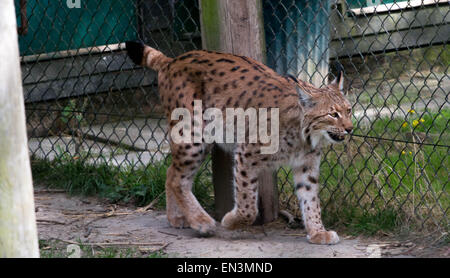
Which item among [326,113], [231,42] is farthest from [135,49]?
[326,113]

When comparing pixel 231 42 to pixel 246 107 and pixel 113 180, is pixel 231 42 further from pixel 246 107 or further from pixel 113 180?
pixel 113 180

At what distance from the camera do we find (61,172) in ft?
18.3

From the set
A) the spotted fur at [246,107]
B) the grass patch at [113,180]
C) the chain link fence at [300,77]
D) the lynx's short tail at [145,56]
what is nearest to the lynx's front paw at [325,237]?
the spotted fur at [246,107]

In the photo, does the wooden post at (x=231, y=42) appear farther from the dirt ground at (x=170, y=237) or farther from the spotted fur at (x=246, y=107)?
the dirt ground at (x=170, y=237)

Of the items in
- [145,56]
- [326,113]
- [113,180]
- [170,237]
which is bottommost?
[170,237]

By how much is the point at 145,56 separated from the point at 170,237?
1261mm

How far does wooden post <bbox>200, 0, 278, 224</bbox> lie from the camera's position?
438 centimetres

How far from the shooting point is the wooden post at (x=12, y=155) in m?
2.48

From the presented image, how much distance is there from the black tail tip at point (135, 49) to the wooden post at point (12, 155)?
2323 mm

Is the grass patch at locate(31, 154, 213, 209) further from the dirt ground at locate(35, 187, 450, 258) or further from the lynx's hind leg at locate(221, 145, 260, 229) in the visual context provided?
the lynx's hind leg at locate(221, 145, 260, 229)

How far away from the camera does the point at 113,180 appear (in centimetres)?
546
